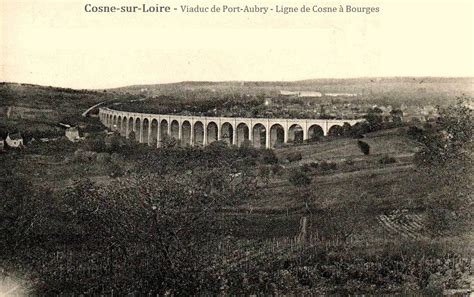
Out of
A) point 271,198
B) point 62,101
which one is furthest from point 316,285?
point 62,101

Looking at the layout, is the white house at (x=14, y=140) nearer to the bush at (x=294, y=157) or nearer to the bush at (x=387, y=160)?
the bush at (x=294, y=157)

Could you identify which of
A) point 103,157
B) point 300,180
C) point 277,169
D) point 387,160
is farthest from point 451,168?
point 103,157

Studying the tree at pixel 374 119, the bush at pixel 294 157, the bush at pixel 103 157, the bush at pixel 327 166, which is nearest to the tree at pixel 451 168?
the tree at pixel 374 119

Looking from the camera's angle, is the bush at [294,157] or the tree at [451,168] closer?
the tree at [451,168]

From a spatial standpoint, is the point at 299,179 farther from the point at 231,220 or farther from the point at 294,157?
the point at 231,220

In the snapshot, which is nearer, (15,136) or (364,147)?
(15,136)

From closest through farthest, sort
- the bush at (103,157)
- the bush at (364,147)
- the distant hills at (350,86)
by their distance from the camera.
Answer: the bush at (103,157), the distant hills at (350,86), the bush at (364,147)
